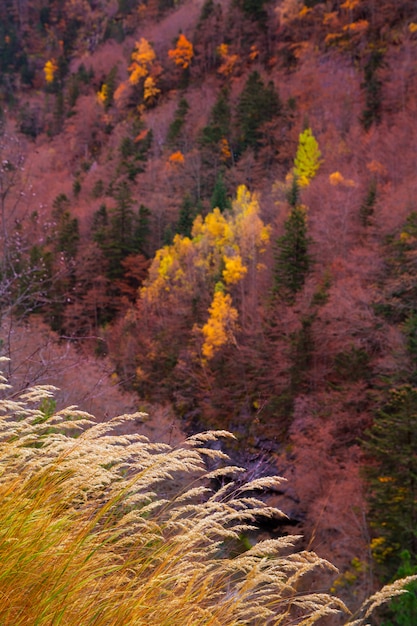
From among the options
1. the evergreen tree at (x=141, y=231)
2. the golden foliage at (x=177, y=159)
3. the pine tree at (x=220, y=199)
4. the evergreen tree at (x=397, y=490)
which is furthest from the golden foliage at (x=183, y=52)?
the evergreen tree at (x=397, y=490)

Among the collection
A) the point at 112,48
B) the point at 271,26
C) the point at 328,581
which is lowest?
the point at 328,581

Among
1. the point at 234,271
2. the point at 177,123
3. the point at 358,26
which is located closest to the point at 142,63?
the point at 177,123

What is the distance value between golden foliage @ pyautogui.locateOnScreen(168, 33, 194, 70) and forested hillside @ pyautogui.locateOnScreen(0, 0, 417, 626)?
2.22 feet

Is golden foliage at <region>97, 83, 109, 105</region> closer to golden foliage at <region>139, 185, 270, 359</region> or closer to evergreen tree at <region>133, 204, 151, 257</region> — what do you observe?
evergreen tree at <region>133, 204, 151, 257</region>

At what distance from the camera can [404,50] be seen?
48.0 m

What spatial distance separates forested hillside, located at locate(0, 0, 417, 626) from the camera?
43.8ft

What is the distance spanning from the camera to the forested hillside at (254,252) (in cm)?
1336

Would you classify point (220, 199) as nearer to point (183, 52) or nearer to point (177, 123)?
point (177, 123)

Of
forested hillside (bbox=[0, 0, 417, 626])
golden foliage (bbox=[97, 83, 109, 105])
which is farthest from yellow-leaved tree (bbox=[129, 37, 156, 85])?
golden foliage (bbox=[97, 83, 109, 105])

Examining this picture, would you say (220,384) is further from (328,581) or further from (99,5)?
(99,5)

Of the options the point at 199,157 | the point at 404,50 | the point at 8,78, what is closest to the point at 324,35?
the point at 404,50

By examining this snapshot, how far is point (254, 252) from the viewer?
1224 inches

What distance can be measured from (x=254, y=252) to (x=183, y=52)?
50.1 meters

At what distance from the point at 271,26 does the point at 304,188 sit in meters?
39.4
